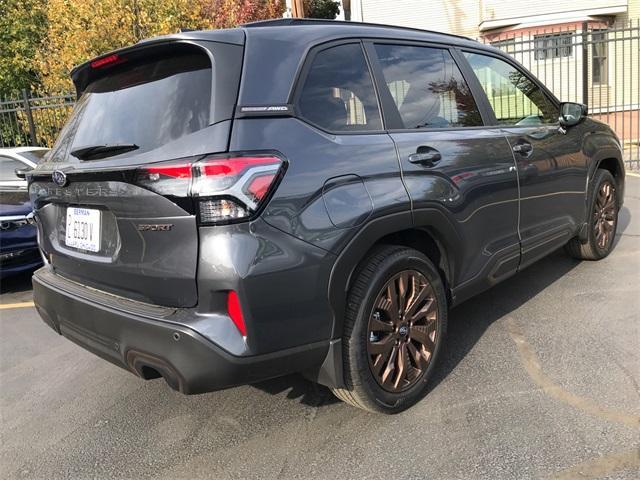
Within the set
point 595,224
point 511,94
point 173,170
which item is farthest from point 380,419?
point 595,224

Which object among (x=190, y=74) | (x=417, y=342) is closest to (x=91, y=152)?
(x=190, y=74)

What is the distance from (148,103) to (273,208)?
0.82 metres

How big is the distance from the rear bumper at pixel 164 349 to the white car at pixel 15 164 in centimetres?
439

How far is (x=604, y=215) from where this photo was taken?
5.04 metres

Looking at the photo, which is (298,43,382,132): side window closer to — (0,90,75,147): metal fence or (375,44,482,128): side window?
(375,44,482,128): side window

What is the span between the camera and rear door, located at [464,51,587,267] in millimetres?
3705

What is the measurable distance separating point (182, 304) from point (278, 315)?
1.29 ft

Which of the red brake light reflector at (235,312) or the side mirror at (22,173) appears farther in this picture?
the side mirror at (22,173)

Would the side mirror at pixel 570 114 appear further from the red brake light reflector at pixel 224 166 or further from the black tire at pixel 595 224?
the red brake light reflector at pixel 224 166

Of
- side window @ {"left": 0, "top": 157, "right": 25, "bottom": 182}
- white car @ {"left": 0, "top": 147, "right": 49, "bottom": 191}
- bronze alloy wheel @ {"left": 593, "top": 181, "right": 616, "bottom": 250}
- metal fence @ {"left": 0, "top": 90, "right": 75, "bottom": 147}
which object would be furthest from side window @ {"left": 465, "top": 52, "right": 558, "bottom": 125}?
metal fence @ {"left": 0, "top": 90, "right": 75, "bottom": 147}

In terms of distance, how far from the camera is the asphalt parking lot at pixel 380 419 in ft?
8.16

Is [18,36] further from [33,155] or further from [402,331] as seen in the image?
[402,331]

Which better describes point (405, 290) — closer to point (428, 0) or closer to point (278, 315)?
point (278, 315)

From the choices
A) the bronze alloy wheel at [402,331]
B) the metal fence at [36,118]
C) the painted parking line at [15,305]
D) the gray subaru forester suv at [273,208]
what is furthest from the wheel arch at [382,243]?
the metal fence at [36,118]
